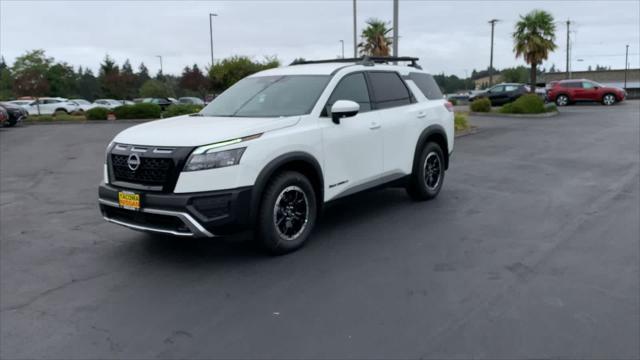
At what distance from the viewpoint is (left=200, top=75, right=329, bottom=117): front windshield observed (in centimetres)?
598

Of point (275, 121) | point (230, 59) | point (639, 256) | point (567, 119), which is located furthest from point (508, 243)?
point (230, 59)

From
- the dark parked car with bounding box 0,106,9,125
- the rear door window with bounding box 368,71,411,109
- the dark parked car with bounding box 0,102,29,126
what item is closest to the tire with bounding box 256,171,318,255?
the rear door window with bounding box 368,71,411,109

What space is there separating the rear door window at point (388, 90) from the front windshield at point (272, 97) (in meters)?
0.83

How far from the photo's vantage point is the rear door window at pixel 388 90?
6.86 meters

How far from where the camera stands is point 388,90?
7078mm

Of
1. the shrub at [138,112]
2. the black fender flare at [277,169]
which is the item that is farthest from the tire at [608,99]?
the black fender flare at [277,169]

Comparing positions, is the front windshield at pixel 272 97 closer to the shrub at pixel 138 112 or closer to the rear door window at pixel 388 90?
the rear door window at pixel 388 90

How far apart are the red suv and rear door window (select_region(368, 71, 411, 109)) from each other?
97.3 ft

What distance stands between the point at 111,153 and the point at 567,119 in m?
20.9

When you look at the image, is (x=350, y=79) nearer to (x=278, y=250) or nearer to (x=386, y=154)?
(x=386, y=154)

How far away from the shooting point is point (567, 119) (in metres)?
22.5

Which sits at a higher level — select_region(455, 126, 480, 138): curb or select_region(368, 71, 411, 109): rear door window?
select_region(368, 71, 411, 109): rear door window

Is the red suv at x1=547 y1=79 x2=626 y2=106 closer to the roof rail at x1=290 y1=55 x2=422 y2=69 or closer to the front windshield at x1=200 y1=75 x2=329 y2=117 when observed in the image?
the roof rail at x1=290 y1=55 x2=422 y2=69

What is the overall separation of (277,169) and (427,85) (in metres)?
3.55
